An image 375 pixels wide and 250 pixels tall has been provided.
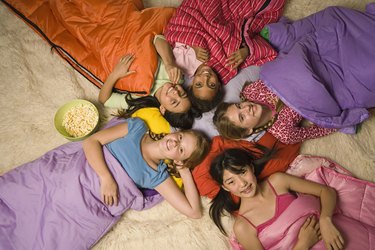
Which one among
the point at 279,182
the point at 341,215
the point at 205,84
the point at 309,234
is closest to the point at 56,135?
the point at 205,84

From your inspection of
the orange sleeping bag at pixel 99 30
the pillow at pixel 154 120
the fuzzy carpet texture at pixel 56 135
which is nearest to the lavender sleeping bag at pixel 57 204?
the fuzzy carpet texture at pixel 56 135

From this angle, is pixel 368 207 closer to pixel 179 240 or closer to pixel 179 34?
pixel 179 240

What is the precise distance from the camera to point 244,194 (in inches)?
49.1

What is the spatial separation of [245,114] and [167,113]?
0.35 metres

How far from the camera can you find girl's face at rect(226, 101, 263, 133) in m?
1.37

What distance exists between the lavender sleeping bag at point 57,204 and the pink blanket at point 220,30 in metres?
0.67

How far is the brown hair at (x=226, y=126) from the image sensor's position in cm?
139

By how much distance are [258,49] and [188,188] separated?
2.51 feet

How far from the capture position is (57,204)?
1.24 m

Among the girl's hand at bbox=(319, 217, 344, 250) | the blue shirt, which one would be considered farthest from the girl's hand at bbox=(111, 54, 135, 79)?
the girl's hand at bbox=(319, 217, 344, 250)

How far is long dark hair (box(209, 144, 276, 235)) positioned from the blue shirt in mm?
227

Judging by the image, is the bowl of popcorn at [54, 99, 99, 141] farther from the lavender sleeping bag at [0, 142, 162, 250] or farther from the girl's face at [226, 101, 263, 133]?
the girl's face at [226, 101, 263, 133]

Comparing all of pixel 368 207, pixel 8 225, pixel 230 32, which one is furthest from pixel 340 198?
pixel 8 225

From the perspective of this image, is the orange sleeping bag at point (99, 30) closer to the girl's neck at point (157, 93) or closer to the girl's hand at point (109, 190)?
the girl's neck at point (157, 93)
